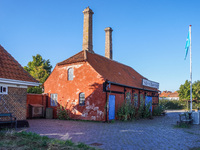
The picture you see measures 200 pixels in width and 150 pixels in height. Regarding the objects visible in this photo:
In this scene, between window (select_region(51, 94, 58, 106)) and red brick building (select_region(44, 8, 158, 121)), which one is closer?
red brick building (select_region(44, 8, 158, 121))

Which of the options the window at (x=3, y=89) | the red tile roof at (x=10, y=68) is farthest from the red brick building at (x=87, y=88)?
the window at (x=3, y=89)

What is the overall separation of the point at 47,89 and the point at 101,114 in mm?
6877

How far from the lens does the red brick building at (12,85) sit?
10480mm

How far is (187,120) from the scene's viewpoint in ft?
42.3

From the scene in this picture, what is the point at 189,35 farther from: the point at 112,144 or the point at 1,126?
the point at 1,126

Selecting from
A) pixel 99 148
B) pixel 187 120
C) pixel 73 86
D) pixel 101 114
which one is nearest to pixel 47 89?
pixel 73 86

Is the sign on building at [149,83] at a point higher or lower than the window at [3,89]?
higher

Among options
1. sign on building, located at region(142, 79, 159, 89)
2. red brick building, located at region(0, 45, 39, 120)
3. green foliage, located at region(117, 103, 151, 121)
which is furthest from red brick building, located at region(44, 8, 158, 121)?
red brick building, located at region(0, 45, 39, 120)

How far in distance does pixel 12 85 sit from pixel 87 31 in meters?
10.3

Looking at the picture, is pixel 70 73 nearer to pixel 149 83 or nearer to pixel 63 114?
pixel 63 114

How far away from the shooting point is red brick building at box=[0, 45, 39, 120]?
10.5 m

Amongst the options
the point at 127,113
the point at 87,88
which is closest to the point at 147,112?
→ the point at 127,113

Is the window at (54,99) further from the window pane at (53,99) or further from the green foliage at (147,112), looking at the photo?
the green foliage at (147,112)

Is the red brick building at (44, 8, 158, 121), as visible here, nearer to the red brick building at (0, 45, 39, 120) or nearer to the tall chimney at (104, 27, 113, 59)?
the red brick building at (0, 45, 39, 120)
